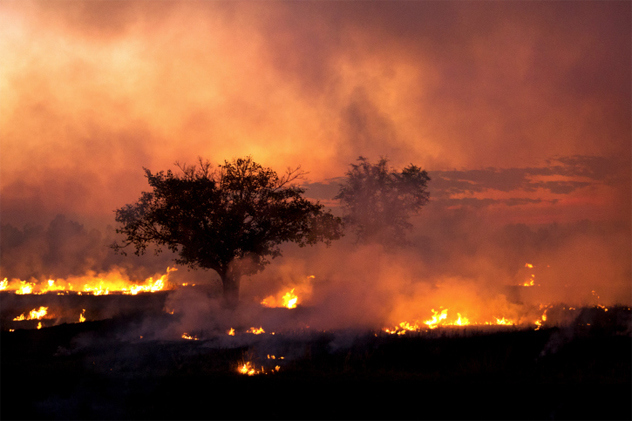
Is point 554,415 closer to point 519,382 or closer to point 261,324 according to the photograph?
point 519,382

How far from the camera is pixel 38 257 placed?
267ft

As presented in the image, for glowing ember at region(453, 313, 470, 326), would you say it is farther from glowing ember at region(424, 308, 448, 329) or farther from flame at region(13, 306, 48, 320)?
flame at region(13, 306, 48, 320)

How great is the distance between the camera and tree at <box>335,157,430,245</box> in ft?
153

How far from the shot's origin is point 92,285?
54312 millimetres

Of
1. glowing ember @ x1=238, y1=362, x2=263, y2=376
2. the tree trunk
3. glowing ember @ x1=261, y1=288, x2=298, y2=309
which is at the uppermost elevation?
the tree trunk

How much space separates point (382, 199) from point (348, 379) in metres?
35.7

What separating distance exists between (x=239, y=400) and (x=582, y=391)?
7.62m

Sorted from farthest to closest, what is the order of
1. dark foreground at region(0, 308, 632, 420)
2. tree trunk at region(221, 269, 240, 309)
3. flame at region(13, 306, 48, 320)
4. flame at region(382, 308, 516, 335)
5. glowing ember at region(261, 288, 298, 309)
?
flame at region(13, 306, 48, 320)
glowing ember at region(261, 288, 298, 309)
tree trunk at region(221, 269, 240, 309)
flame at region(382, 308, 516, 335)
dark foreground at region(0, 308, 632, 420)

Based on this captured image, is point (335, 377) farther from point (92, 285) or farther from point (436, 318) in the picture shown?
point (92, 285)

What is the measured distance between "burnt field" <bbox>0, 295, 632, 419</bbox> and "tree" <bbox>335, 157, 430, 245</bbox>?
87.9 ft

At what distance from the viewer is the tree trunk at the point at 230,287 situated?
2853cm

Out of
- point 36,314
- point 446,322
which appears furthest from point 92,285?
point 446,322

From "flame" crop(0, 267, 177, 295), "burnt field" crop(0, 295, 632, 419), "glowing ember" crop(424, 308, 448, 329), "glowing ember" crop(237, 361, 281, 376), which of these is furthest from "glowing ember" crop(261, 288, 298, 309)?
"glowing ember" crop(237, 361, 281, 376)

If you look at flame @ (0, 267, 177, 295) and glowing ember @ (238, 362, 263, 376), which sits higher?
flame @ (0, 267, 177, 295)
